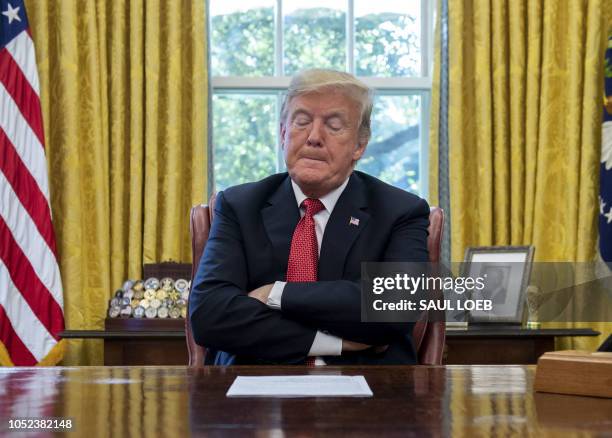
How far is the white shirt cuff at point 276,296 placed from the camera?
2225 millimetres

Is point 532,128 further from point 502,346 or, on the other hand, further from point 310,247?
point 310,247

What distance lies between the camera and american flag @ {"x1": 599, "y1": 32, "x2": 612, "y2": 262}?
4078 mm

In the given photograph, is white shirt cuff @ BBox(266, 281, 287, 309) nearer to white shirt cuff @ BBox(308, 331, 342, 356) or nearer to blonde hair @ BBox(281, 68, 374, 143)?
white shirt cuff @ BBox(308, 331, 342, 356)

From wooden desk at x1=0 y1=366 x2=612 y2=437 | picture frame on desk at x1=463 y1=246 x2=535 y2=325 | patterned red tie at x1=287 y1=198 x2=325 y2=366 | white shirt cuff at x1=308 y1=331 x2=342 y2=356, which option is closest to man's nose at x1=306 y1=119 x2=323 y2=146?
patterned red tie at x1=287 y1=198 x2=325 y2=366

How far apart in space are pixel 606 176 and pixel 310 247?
7.50 ft

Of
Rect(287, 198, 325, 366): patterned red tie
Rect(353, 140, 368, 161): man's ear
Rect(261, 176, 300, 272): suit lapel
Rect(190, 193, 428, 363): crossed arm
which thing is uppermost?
Rect(353, 140, 368, 161): man's ear

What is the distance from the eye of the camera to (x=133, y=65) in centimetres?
410

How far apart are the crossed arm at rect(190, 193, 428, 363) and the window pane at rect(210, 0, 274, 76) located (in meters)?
2.39

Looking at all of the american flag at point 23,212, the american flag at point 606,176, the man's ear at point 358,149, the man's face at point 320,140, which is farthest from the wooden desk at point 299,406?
the american flag at point 606,176

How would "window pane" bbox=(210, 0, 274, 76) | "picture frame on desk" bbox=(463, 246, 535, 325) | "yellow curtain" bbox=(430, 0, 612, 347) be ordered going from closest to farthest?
"picture frame on desk" bbox=(463, 246, 535, 325)
"yellow curtain" bbox=(430, 0, 612, 347)
"window pane" bbox=(210, 0, 274, 76)

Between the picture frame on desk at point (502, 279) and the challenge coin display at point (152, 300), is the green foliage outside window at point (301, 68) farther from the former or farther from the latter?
the challenge coin display at point (152, 300)

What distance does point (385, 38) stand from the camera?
454 cm

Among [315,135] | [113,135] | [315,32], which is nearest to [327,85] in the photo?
[315,135]

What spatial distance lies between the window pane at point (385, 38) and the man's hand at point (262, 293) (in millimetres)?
2493
